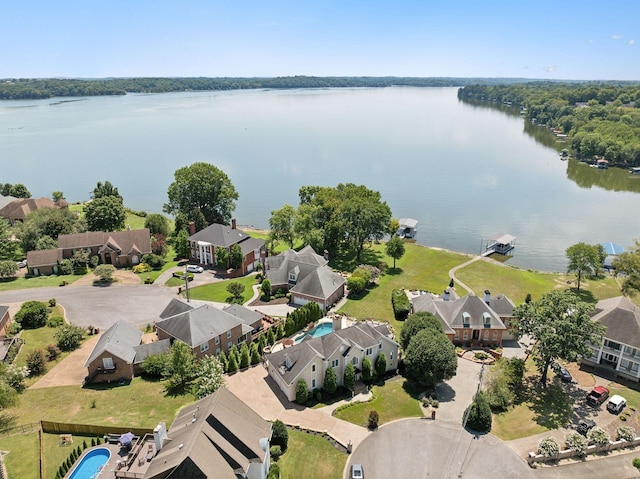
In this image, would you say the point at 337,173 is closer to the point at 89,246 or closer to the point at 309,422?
the point at 89,246

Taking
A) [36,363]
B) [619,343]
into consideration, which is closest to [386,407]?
[619,343]

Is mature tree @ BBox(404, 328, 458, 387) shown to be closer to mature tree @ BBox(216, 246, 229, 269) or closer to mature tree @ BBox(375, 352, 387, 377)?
mature tree @ BBox(375, 352, 387, 377)

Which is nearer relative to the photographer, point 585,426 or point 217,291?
point 585,426

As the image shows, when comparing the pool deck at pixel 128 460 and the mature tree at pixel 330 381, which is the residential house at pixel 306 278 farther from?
the pool deck at pixel 128 460

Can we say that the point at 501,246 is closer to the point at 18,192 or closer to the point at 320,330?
the point at 320,330

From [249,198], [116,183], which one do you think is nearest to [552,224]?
[249,198]

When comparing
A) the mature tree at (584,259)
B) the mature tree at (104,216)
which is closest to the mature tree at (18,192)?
the mature tree at (104,216)
